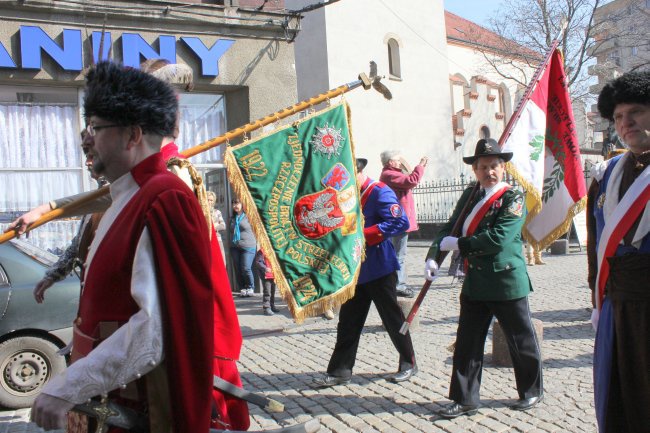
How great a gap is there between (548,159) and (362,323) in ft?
7.08

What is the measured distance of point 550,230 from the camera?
531 centimetres

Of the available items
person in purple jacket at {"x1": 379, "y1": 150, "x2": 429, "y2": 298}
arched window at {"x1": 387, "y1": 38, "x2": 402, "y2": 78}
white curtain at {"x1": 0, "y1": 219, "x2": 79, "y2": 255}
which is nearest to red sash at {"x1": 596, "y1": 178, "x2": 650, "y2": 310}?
person in purple jacket at {"x1": 379, "y1": 150, "x2": 429, "y2": 298}

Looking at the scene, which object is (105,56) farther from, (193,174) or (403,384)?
(193,174)

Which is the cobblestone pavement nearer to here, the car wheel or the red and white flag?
the car wheel

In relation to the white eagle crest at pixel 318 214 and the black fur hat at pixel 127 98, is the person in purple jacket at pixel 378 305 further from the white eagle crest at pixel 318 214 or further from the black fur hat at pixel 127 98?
the black fur hat at pixel 127 98

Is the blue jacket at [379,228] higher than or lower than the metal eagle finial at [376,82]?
lower

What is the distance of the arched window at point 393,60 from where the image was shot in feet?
89.8

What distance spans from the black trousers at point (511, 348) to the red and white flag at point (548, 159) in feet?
3.11

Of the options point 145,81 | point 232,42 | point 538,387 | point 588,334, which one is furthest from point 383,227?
point 232,42

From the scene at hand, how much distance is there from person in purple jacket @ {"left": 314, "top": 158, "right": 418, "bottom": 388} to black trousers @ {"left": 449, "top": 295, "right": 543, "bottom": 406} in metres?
0.89

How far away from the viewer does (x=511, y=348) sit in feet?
15.4

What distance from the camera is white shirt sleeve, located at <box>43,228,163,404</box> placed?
1773 mm

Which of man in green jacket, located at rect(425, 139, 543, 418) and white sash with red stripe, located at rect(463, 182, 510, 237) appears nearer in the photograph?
man in green jacket, located at rect(425, 139, 543, 418)

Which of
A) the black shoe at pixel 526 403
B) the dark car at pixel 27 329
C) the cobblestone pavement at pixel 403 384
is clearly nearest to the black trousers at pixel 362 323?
the cobblestone pavement at pixel 403 384
